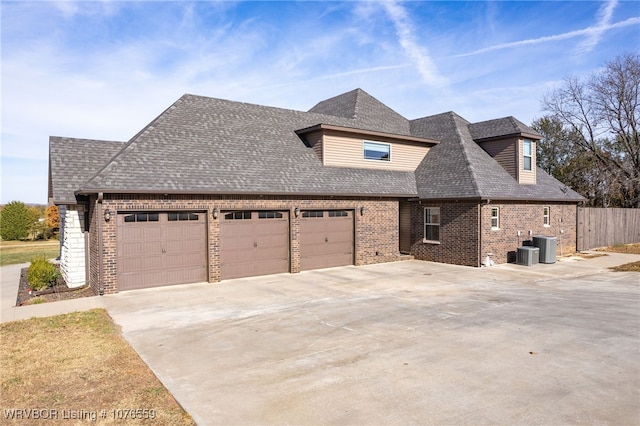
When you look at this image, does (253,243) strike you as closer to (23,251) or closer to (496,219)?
(496,219)

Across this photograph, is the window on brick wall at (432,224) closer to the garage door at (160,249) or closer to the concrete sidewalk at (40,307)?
the garage door at (160,249)

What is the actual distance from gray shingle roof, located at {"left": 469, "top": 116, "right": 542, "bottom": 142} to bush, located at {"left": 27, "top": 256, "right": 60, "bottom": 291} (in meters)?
19.9

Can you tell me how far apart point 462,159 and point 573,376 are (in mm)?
14436

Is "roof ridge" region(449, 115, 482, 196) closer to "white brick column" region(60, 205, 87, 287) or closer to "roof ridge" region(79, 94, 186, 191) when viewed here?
"roof ridge" region(79, 94, 186, 191)

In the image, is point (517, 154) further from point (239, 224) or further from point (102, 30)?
point (102, 30)

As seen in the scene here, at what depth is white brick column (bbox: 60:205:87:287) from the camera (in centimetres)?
1340

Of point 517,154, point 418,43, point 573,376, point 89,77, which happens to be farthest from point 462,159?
point 89,77

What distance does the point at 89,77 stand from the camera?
53.8 feet

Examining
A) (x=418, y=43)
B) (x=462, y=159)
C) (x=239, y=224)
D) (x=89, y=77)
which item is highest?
(x=418, y=43)

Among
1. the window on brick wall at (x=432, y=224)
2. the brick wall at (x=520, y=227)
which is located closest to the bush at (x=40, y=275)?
the window on brick wall at (x=432, y=224)

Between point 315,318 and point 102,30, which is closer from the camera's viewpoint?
point 315,318

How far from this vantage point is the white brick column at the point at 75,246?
44.0ft

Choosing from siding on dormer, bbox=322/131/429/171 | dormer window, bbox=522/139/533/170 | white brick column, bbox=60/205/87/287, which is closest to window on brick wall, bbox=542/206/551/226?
dormer window, bbox=522/139/533/170

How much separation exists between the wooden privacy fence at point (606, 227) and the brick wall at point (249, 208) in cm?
1246
